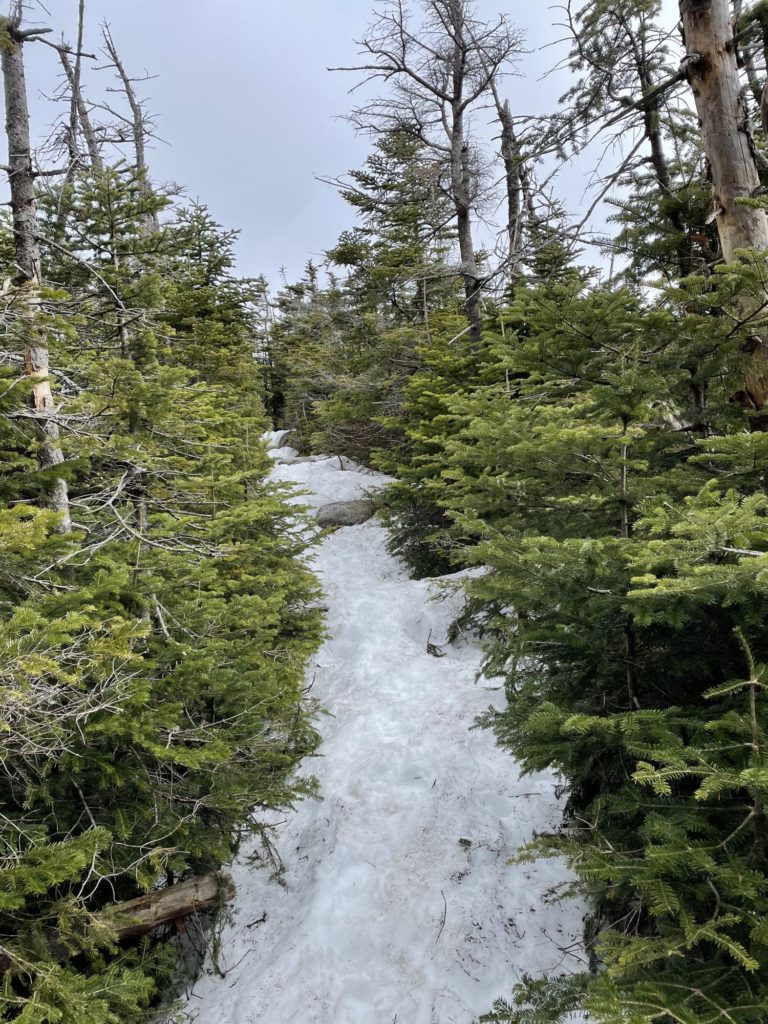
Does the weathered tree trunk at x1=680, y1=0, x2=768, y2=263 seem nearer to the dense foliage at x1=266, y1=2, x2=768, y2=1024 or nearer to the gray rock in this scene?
the dense foliage at x1=266, y1=2, x2=768, y2=1024

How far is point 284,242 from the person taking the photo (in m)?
36.4

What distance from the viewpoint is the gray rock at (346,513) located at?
15.6m

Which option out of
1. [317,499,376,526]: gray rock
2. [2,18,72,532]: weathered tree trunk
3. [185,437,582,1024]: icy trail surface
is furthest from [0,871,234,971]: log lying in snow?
[317,499,376,526]: gray rock

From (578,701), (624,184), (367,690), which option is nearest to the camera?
(578,701)

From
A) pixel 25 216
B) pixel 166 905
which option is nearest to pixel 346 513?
pixel 25 216

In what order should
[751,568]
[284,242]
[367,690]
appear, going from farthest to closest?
[284,242], [367,690], [751,568]

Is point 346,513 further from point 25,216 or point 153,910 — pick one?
point 153,910

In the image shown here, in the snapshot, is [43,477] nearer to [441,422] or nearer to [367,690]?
[367,690]

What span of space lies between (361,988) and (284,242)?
1560 inches

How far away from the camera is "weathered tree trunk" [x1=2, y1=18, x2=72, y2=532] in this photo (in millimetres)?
5070

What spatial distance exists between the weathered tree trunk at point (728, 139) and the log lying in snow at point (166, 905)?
22.0ft

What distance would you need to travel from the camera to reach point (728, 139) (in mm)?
4285

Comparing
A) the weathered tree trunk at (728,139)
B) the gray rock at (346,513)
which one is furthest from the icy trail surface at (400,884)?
the gray rock at (346,513)

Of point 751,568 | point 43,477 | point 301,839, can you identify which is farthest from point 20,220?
point 301,839
